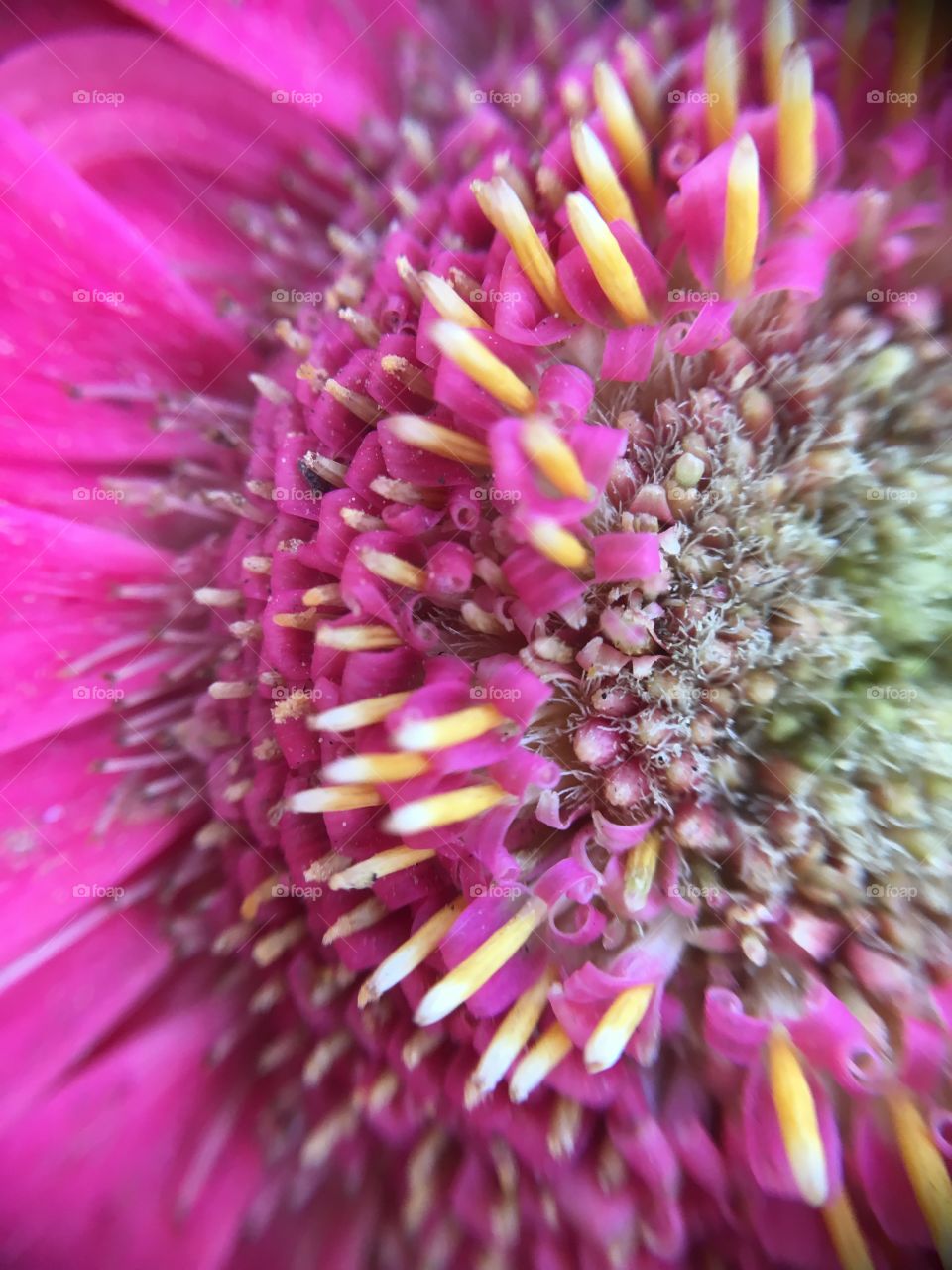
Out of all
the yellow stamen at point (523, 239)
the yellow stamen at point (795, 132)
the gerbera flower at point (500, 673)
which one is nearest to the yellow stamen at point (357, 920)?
the gerbera flower at point (500, 673)

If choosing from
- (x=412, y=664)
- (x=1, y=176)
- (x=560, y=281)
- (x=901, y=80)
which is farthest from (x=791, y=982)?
(x=1, y=176)

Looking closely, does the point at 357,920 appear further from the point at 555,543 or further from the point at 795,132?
the point at 795,132

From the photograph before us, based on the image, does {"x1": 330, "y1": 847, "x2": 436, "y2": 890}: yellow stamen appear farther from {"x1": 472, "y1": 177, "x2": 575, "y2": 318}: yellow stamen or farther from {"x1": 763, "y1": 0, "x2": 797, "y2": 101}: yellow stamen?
{"x1": 763, "y1": 0, "x2": 797, "y2": 101}: yellow stamen

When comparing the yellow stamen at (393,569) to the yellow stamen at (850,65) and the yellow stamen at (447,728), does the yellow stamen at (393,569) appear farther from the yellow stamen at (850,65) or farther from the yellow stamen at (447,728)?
the yellow stamen at (850,65)

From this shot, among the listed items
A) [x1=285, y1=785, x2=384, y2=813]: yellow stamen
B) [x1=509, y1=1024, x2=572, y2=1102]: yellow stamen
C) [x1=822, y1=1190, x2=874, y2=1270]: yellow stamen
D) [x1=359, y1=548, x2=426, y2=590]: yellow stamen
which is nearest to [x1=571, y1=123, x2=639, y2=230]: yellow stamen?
[x1=359, y1=548, x2=426, y2=590]: yellow stamen

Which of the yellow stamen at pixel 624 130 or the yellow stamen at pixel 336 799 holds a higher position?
the yellow stamen at pixel 624 130

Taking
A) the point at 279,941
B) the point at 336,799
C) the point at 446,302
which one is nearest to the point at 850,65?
the point at 446,302
